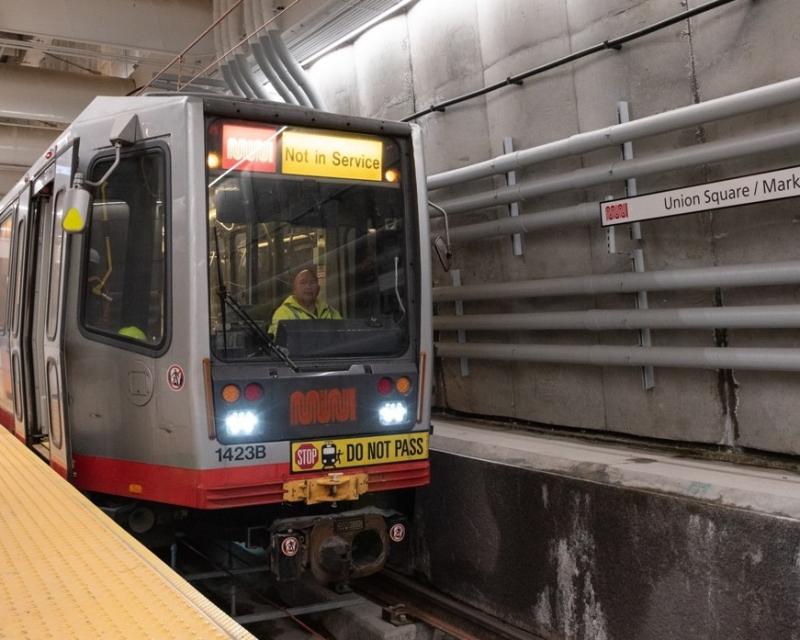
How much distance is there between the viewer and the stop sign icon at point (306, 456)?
4570 mm

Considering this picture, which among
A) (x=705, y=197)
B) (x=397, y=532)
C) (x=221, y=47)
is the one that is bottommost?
(x=397, y=532)

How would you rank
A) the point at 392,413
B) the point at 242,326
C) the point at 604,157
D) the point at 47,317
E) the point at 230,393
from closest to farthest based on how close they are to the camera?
the point at 230,393
the point at 242,326
the point at 392,413
the point at 47,317
the point at 604,157

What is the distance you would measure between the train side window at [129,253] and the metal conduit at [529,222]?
266 centimetres

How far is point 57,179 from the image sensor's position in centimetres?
530

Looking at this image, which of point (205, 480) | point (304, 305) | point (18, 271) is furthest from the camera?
point (18, 271)

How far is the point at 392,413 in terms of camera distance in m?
4.92

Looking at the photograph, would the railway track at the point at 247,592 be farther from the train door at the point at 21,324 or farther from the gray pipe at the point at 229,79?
the gray pipe at the point at 229,79

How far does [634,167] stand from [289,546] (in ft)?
10.1

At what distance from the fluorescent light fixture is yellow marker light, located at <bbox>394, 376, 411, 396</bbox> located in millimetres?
3727

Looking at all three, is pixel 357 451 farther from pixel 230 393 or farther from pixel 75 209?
pixel 75 209

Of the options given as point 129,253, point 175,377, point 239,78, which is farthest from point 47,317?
point 239,78

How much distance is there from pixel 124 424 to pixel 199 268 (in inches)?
44.0

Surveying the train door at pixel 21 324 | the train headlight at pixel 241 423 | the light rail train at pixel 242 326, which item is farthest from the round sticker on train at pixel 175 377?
the train door at pixel 21 324

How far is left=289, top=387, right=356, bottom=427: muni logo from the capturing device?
15.1 ft
